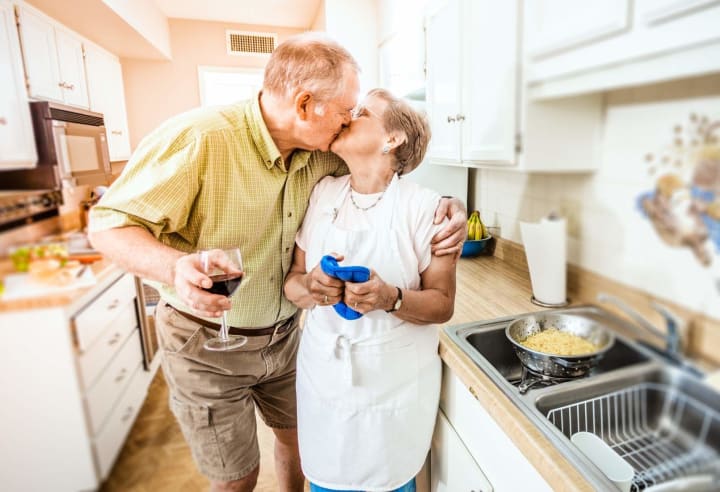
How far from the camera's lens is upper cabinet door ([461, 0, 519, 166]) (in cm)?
35

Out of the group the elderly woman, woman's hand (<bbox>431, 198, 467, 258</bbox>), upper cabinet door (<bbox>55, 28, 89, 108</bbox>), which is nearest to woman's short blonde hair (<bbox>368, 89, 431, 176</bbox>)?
the elderly woman

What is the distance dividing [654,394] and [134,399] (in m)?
0.46

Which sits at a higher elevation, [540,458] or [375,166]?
[375,166]

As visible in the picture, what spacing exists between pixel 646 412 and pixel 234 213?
2.08ft

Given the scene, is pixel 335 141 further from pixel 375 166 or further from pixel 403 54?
pixel 403 54

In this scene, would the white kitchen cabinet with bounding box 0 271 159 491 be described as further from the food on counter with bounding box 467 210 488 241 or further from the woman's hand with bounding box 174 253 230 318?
the food on counter with bounding box 467 210 488 241

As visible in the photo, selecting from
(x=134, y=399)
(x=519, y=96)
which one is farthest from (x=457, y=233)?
(x=134, y=399)

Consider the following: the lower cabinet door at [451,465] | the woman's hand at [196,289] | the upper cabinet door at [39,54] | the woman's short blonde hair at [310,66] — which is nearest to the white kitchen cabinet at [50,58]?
the upper cabinet door at [39,54]

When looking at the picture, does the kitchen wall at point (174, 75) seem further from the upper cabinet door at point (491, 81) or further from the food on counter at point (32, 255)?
the upper cabinet door at point (491, 81)

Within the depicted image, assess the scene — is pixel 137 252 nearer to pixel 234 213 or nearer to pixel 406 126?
pixel 234 213

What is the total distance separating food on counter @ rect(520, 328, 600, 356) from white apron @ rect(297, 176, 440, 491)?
328mm

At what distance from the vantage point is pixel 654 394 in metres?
0.31

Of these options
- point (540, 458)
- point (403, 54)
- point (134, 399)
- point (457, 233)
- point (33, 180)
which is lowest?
point (540, 458)

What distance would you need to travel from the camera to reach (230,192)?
0.73m
